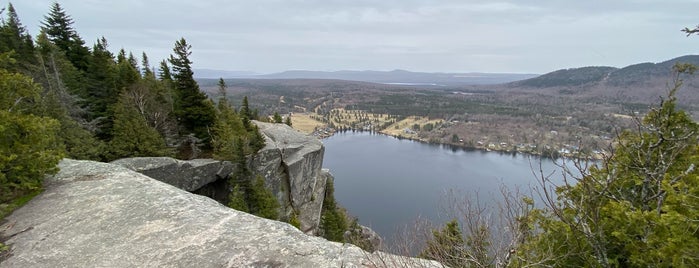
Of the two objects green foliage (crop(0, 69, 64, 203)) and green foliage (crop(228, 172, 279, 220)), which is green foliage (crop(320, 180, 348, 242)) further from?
green foliage (crop(0, 69, 64, 203))

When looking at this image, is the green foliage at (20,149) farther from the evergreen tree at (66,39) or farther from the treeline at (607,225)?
the evergreen tree at (66,39)

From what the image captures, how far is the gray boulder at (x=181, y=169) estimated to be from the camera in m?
16.7

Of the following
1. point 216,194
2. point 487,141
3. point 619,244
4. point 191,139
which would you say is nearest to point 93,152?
point 191,139

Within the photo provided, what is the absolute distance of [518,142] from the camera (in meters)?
111

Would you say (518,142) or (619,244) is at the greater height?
(619,244)

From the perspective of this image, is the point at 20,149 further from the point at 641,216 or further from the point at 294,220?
the point at 294,220

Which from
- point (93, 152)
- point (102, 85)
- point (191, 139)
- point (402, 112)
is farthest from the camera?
point (402, 112)

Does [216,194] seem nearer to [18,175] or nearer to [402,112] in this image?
[18,175]

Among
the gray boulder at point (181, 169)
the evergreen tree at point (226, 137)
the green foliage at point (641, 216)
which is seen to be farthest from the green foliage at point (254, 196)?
the green foliage at point (641, 216)

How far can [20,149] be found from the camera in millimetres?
7418

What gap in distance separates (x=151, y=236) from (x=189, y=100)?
18632 millimetres

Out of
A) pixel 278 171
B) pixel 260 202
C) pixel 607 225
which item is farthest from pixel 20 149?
pixel 278 171

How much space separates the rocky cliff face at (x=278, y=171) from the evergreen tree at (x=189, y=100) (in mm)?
3494

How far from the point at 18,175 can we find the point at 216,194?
51.6 feet
